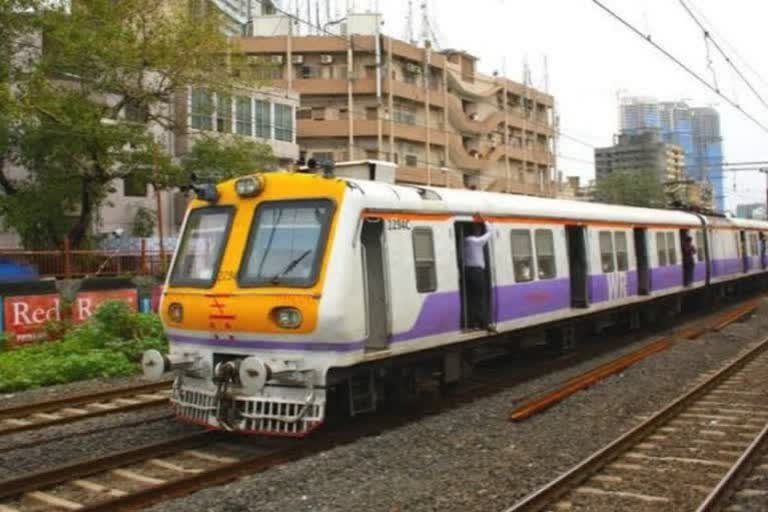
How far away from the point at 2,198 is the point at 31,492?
19621 mm

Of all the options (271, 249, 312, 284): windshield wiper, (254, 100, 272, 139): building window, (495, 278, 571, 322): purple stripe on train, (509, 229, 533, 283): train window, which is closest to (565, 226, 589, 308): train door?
(495, 278, 571, 322): purple stripe on train

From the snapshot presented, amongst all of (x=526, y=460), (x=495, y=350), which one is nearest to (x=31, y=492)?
(x=526, y=460)

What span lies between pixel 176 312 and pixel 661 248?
476 inches

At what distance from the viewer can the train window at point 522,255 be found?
1123cm

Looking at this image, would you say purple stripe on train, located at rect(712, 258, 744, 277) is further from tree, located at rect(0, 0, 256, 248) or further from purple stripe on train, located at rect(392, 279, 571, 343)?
tree, located at rect(0, 0, 256, 248)

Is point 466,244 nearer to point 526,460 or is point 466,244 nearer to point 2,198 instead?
point 526,460

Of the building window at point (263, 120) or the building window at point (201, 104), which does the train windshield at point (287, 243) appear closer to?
the building window at point (201, 104)

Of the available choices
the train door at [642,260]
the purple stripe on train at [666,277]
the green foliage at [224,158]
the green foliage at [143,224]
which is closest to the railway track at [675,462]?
the train door at [642,260]

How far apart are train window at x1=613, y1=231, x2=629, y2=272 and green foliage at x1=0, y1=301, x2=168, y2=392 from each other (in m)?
8.47

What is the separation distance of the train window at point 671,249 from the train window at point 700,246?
216 cm

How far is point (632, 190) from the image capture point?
63125 mm

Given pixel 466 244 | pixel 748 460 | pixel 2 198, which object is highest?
pixel 2 198

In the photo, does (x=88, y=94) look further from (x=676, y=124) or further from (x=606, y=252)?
(x=676, y=124)

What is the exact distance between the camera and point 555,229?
495 inches
